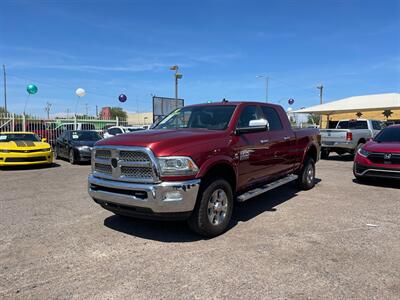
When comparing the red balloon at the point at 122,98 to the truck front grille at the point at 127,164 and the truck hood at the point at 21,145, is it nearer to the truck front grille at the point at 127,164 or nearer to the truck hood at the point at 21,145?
the truck hood at the point at 21,145

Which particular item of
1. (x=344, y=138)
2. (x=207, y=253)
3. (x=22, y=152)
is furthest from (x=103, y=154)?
(x=344, y=138)

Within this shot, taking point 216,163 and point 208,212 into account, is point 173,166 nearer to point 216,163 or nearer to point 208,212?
point 216,163

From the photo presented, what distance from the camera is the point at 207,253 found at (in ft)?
14.2

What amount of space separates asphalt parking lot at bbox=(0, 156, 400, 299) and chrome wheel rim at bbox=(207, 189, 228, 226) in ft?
0.87

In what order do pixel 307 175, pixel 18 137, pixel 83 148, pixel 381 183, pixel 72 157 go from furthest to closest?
1. pixel 72 157
2. pixel 83 148
3. pixel 18 137
4. pixel 381 183
5. pixel 307 175

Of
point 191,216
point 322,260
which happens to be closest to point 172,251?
point 191,216

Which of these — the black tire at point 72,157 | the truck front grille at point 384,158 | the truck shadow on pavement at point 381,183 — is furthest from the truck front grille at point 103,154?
the black tire at point 72,157

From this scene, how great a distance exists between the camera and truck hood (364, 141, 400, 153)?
335 inches

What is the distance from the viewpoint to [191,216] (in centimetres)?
463

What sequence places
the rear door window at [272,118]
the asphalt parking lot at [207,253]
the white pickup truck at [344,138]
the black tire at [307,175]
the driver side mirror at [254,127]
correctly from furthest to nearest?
1. the white pickup truck at [344,138]
2. the black tire at [307,175]
3. the rear door window at [272,118]
4. the driver side mirror at [254,127]
5. the asphalt parking lot at [207,253]

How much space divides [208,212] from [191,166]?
29.5 inches

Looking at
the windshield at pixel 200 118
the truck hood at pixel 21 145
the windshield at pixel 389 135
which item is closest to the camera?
the windshield at pixel 200 118

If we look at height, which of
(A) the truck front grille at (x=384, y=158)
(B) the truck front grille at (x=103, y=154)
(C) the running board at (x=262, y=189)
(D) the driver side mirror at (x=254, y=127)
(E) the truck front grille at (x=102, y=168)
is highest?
(D) the driver side mirror at (x=254, y=127)

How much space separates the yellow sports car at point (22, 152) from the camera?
1216 cm
